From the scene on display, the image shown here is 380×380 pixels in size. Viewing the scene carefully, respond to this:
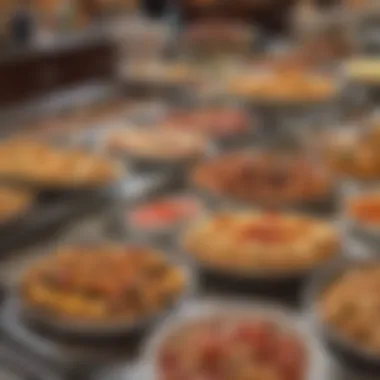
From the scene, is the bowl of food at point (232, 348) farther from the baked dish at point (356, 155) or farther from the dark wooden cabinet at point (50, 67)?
the dark wooden cabinet at point (50, 67)

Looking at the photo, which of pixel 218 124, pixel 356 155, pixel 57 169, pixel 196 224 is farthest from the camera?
pixel 218 124

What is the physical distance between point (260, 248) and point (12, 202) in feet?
1.64

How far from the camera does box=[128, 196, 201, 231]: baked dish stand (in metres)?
1.58

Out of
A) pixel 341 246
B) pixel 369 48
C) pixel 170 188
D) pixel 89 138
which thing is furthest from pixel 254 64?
pixel 341 246

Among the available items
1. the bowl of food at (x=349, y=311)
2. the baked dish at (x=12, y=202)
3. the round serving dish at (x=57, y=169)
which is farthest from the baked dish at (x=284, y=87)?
the bowl of food at (x=349, y=311)

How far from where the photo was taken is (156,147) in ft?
6.60

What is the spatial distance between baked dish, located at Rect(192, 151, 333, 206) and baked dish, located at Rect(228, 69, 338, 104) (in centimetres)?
69

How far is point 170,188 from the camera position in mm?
1857

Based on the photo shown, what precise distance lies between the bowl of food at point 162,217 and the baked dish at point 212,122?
0.53m

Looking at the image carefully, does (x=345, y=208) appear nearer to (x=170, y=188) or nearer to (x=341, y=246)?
(x=341, y=246)

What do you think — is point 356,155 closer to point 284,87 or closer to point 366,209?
point 366,209

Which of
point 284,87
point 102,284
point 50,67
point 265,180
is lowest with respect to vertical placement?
point 50,67

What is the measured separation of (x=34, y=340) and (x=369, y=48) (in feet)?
8.57

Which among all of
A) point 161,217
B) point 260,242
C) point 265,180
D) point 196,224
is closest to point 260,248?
point 260,242
